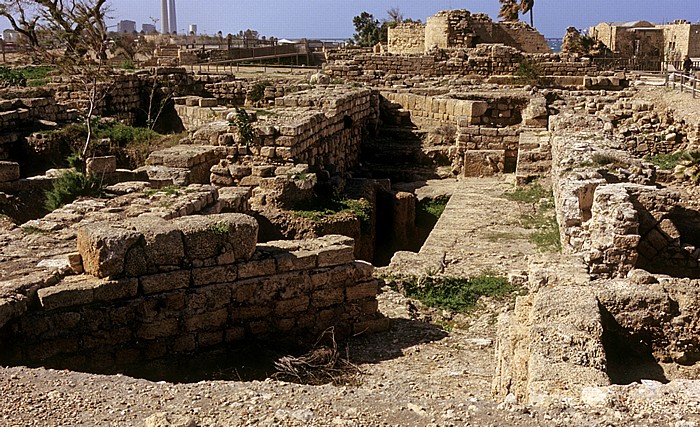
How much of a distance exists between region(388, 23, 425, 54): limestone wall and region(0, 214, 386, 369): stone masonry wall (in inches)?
1047

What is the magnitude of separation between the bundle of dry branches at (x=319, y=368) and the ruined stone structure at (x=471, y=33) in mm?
23100

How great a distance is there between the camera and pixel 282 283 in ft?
21.8

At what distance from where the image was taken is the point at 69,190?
858cm

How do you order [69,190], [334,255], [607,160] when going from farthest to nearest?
[607,160] < [69,190] < [334,255]

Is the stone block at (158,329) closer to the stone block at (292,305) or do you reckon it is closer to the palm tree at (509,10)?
the stone block at (292,305)

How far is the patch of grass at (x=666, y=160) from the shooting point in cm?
1449

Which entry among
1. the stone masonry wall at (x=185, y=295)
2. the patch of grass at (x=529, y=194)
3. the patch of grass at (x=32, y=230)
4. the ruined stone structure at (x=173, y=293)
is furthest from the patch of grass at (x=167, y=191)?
the patch of grass at (x=529, y=194)

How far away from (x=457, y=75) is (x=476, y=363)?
678 inches

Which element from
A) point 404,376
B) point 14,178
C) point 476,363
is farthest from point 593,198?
point 14,178

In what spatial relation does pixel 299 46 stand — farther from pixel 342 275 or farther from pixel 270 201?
pixel 342 275

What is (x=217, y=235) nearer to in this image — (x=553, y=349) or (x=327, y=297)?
(x=327, y=297)

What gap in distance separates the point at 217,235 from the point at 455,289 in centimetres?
303

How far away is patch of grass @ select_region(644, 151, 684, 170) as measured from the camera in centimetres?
1449

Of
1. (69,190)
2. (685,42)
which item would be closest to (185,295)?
(69,190)
